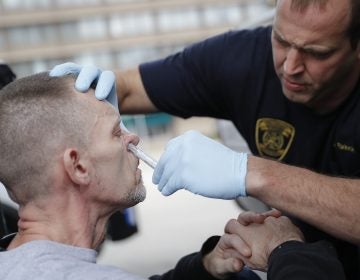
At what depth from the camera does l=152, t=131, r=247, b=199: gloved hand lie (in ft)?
4.79

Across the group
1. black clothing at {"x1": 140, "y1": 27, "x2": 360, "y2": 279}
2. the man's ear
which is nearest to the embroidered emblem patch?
black clothing at {"x1": 140, "y1": 27, "x2": 360, "y2": 279}

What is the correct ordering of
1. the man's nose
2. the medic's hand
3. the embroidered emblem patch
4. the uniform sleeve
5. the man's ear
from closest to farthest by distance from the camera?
the uniform sleeve, the man's ear, the medic's hand, the man's nose, the embroidered emblem patch

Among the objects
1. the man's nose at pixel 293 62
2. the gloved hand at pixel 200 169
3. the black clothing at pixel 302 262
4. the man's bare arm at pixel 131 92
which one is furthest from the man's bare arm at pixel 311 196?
the man's bare arm at pixel 131 92

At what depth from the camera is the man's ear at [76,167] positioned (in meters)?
1.29

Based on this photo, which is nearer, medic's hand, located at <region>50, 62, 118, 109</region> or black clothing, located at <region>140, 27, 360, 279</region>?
medic's hand, located at <region>50, 62, 118, 109</region>

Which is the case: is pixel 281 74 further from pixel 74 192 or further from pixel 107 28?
pixel 107 28

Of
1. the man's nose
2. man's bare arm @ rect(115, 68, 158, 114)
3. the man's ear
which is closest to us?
the man's ear

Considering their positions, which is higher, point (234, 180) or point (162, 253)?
point (234, 180)

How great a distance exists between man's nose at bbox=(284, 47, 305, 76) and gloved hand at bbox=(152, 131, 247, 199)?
A: 0.36 metres

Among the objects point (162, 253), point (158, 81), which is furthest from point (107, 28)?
point (158, 81)

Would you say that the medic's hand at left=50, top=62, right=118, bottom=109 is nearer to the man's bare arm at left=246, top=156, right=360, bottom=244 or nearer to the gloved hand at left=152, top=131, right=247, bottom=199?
the gloved hand at left=152, top=131, right=247, bottom=199

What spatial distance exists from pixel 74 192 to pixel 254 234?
49 centimetres

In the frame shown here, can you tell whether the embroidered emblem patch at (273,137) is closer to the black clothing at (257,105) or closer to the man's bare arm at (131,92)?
the black clothing at (257,105)

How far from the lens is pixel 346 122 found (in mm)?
1764
